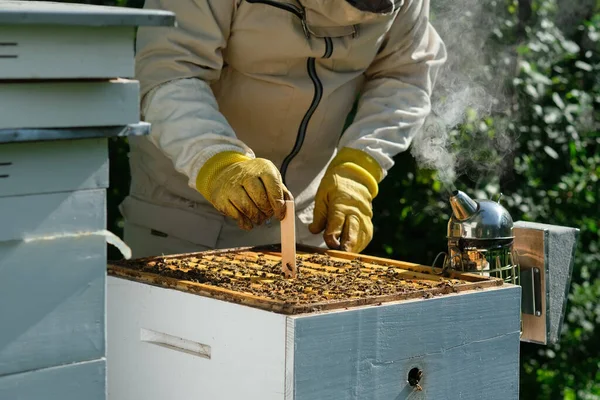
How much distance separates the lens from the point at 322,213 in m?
2.64

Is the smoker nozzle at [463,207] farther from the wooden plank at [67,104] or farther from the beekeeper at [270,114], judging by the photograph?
the wooden plank at [67,104]

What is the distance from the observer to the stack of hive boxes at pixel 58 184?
1.46 metres

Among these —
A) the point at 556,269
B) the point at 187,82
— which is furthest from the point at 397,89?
the point at 556,269

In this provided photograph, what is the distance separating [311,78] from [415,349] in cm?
93

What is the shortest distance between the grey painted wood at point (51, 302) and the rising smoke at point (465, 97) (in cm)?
191

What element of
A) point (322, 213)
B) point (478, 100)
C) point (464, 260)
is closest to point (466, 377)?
point (464, 260)

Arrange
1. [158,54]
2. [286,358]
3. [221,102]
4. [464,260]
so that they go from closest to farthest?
1. [286,358]
2. [464,260]
3. [158,54]
4. [221,102]

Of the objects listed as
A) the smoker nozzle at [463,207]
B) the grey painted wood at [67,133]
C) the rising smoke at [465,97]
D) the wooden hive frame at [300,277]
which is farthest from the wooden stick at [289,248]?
the rising smoke at [465,97]

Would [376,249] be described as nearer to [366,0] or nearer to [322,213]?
[322,213]

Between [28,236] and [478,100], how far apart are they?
2.46 m

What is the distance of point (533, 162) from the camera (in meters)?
3.95

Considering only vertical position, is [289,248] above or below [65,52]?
below

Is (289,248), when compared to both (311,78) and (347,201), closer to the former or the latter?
(347,201)

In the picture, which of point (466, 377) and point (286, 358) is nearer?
point (286, 358)
